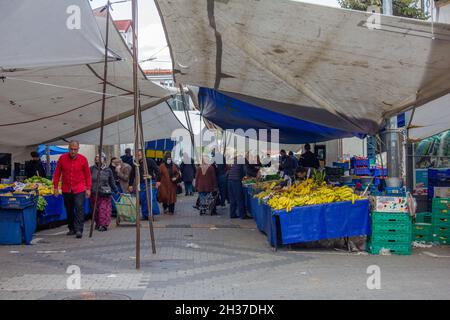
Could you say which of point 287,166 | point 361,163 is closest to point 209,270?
point 287,166

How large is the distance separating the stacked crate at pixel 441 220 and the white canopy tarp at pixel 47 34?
6.99 m

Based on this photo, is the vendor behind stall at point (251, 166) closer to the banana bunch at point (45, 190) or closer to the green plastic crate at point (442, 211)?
the banana bunch at point (45, 190)

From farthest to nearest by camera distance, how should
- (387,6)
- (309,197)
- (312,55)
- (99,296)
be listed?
(387,6) < (309,197) < (312,55) < (99,296)

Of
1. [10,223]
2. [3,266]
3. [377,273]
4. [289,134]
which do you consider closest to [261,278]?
[377,273]

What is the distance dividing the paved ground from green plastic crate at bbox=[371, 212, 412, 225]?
0.64 metres

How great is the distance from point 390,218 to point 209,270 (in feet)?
11.5

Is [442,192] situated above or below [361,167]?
below

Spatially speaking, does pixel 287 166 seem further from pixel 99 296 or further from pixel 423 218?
pixel 99 296

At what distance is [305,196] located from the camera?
10.8m

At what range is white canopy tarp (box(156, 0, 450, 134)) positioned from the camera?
7676mm

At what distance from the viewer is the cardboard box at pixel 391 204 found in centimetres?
1011

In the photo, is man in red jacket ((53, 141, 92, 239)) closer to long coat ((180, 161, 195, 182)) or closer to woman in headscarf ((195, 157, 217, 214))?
woman in headscarf ((195, 157, 217, 214))

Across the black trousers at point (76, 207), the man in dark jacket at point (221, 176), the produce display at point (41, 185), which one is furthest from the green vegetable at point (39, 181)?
the man in dark jacket at point (221, 176)

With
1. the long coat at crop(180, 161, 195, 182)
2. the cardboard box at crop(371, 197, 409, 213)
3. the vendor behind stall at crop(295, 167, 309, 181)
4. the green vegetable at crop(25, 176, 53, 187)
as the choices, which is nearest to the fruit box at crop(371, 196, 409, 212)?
the cardboard box at crop(371, 197, 409, 213)
